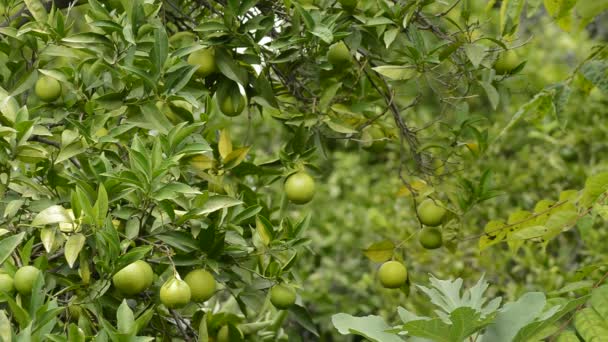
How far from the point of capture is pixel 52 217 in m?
1.40

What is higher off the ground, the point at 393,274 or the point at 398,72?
the point at 398,72

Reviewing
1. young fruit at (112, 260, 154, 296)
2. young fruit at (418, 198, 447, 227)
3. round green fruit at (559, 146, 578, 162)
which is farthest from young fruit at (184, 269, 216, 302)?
round green fruit at (559, 146, 578, 162)

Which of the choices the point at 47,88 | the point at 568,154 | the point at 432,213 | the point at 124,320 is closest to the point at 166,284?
the point at 124,320

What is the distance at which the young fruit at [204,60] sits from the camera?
1.72 metres

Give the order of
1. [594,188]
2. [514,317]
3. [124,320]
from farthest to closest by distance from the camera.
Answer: [594,188]
[124,320]
[514,317]

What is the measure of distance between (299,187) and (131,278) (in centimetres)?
48

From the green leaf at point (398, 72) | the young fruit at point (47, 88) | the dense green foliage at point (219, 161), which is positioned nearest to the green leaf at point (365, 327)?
the dense green foliage at point (219, 161)

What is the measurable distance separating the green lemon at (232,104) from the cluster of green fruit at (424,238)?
49cm

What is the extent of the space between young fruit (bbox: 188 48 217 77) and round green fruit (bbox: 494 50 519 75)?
0.62 metres

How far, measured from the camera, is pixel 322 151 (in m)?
1.91

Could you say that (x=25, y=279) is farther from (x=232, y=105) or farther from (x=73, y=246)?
(x=232, y=105)

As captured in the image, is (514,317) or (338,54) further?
(338,54)

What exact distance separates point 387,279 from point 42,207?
777 mm

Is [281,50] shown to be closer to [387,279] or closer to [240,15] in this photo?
[240,15]
